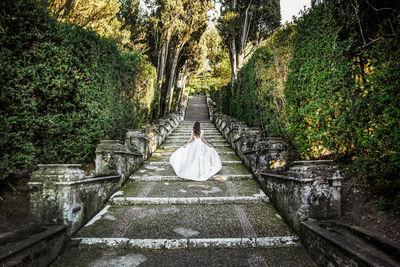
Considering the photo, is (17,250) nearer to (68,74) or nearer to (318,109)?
(68,74)

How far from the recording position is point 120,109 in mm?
6363

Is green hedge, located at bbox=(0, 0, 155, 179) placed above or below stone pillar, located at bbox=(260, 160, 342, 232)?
above

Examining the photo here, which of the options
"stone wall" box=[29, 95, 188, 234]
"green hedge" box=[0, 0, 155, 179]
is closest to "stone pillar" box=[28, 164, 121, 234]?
"stone wall" box=[29, 95, 188, 234]

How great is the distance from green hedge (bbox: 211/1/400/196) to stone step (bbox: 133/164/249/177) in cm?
162

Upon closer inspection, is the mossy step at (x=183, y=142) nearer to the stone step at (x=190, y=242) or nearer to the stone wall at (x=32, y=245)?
the stone step at (x=190, y=242)

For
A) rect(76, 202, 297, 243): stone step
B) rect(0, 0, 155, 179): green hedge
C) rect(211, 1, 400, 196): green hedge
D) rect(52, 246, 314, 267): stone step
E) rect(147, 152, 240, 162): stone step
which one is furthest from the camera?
rect(147, 152, 240, 162): stone step

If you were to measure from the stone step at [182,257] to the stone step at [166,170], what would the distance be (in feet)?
8.94

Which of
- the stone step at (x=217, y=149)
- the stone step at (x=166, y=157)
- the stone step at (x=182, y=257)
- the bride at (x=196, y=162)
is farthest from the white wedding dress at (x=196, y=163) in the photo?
the stone step at (x=182, y=257)

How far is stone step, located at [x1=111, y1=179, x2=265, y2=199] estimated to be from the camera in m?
4.21

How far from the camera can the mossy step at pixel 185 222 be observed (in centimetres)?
293

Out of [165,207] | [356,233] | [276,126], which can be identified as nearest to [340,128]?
[356,233]

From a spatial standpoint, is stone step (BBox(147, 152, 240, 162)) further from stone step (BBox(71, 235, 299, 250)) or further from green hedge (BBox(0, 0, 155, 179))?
stone step (BBox(71, 235, 299, 250))

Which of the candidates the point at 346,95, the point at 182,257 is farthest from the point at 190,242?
the point at 346,95

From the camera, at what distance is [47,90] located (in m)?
3.80
